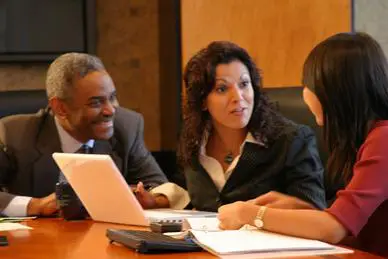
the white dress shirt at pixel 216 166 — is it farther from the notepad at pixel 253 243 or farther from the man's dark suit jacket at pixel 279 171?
the notepad at pixel 253 243

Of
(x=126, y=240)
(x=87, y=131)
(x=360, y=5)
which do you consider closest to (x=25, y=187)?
(x=87, y=131)

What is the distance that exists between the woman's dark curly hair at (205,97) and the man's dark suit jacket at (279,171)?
0.15 feet

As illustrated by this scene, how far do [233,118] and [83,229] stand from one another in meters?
0.60

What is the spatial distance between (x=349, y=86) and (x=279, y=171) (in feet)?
2.12

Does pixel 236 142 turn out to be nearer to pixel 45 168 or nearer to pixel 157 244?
pixel 45 168

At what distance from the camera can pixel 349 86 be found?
6.13ft

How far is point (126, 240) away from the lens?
1.79 m

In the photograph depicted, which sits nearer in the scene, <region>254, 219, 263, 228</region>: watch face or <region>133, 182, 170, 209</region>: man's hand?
<region>254, 219, 263, 228</region>: watch face

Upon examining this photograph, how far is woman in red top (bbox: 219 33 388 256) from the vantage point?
179cm

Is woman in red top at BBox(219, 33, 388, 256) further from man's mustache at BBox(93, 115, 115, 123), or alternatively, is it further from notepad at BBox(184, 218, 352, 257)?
man's mustache at BBox(93, 115, 115, 123)

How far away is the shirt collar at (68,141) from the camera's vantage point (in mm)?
2883

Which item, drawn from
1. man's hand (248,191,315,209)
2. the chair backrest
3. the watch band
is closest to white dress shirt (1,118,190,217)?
the chair backrest

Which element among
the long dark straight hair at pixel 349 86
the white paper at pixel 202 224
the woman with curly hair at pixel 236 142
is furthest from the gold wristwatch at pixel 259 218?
the woman with curly hair at pixel 236 142

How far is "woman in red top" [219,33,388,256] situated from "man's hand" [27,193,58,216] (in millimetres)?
742
